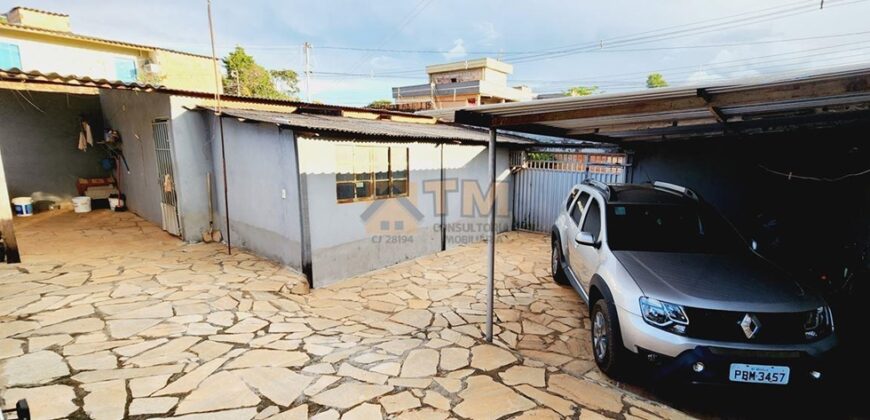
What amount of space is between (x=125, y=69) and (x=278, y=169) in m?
18.8

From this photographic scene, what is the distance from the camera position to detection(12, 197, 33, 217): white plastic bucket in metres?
10.3

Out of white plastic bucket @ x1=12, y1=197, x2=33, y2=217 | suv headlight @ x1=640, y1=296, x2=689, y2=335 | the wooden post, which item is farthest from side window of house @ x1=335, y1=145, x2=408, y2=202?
white plastic bucket @ x1=12, y1=197, x2=33, y2=217

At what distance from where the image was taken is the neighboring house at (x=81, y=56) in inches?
632

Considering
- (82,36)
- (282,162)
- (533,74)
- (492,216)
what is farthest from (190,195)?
(533,74)

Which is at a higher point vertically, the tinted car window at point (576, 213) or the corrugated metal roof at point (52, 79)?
the corrugated metal roof at point (52, 79)

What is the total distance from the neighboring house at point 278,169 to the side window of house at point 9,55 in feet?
31.1

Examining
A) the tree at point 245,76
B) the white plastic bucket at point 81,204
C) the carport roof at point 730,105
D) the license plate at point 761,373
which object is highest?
the tree at point 245,76

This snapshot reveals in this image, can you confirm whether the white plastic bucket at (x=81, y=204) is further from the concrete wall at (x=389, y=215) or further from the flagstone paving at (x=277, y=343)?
the concrete wall at (x=389, y=215)

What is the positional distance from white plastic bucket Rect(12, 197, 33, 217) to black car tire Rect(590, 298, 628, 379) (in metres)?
14.9

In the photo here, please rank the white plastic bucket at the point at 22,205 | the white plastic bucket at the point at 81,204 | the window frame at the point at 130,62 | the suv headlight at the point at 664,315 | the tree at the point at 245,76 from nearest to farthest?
the suv headlight at the point at 664,315
the white plastic bucket at the point at 22,205
the white plastic bucket at the point at 81,204
the window frame at the point at 130,62
the tree at the point at 245,76

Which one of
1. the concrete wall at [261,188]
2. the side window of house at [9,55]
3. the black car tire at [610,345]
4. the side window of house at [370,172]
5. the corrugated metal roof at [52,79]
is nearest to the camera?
the black car tire at [610,345]

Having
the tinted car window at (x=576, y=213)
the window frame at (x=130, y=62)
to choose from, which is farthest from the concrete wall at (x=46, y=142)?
the tinted car window at (x=576, y=213)

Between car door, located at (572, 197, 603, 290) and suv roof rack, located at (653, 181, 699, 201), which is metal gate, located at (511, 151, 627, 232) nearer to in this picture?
suv roof rack, located at (653, 181, 699, 201)

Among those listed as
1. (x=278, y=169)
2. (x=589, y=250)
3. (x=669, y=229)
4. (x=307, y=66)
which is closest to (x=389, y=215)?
(x=278, y=169)
